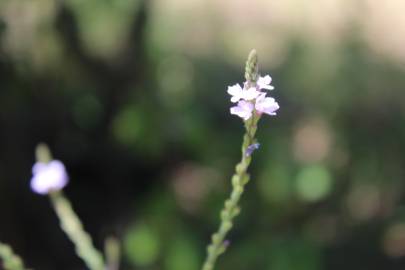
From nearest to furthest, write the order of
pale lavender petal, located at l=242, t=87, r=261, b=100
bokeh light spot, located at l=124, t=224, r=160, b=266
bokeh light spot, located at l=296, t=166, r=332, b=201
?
pale lavender petal, located at l=242, t=87, r=261, b=100 < bokeh light spot, located at l=124, t=224, r=160, b=266 < bokeh light spot, located at l=296, t=166, r=332, b=201

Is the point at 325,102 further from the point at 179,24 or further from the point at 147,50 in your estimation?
the point at 179,24

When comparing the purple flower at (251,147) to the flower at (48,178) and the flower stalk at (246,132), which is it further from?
the flower at (48,178)

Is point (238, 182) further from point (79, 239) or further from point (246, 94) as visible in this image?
point (79, 239)

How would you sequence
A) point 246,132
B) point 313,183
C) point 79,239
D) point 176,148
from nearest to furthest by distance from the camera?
point 246,132
point 79,239
point 313,183
point 176,148

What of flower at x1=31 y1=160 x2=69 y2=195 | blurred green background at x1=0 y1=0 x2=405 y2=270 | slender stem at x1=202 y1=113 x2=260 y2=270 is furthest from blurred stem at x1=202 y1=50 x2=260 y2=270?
blurred green background at x1=0 y1=0 x2=405 y2=270

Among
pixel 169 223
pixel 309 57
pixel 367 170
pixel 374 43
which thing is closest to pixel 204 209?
pixel 169 223

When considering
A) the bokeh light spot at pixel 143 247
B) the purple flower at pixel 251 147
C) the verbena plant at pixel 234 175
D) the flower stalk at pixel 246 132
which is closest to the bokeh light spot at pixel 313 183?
the bokeh light spot at pixel 143 247

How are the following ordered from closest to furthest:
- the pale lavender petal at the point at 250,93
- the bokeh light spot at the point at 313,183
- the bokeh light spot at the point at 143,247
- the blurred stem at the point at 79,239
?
the pale lavender petal at the point at 250,93, the blurred stem at the point at 79,239, the bokeh light spot at the point at 143,247, the bokeh light spot at the point at 313,183

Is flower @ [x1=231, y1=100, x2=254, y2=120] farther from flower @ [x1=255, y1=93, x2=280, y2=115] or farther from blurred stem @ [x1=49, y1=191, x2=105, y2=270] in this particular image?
blurred stem @ [x1=49, y1=191, x2=105, y2=270]

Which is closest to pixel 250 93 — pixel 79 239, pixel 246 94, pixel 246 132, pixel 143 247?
pixel 246 94
